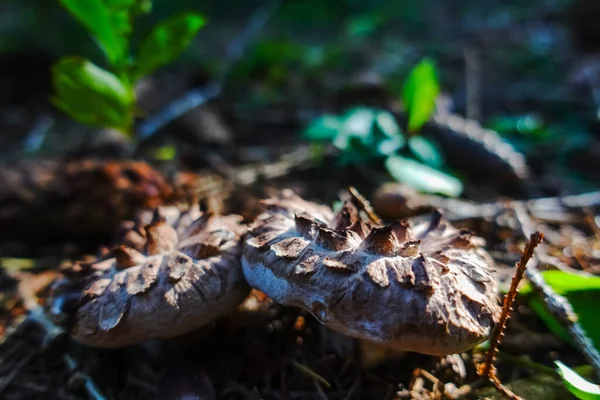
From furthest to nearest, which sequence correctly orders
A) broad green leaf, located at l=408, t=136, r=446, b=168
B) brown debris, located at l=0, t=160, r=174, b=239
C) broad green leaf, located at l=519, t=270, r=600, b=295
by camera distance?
broad green leaf, located at l=408, t=136, r=446, b=168, brown debris, located at l=0, t=160, r=174, b=239, broad green leaf, located at l=519, t=270, r=600, b=295

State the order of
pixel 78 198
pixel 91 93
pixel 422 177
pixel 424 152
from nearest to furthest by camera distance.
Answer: pixel 78 198 → pixel 422 177 → pixel 91 93 → pixel 424 152

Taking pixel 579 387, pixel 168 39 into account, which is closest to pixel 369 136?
pixel 168 39

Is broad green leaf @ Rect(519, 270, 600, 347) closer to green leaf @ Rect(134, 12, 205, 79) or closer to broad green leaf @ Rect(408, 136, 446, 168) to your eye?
broad green leaf @ Rect(408, 136, 446, 168)

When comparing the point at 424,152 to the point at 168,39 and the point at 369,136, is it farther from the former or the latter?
the point at 168,39

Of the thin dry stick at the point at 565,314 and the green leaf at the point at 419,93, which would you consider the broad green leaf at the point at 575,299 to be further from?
the green leaf at the point at 419,93

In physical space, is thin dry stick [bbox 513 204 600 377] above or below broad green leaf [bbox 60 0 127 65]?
below

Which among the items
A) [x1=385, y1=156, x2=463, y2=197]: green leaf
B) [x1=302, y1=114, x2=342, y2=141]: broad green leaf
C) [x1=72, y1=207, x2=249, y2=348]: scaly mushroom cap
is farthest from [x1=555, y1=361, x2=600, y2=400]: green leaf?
[x1=302, y1=114, x2=342, y2=141]: broad green leaf
